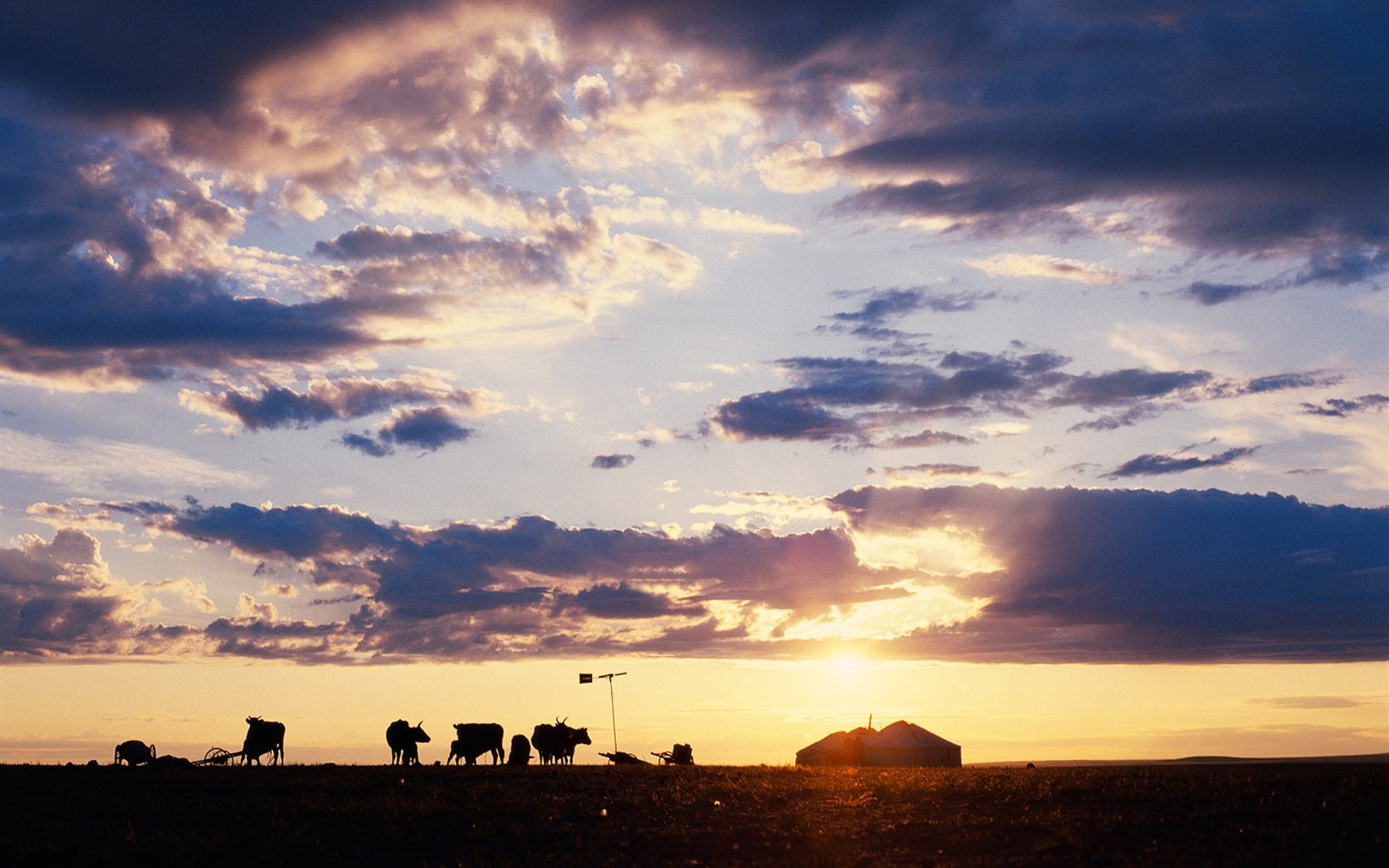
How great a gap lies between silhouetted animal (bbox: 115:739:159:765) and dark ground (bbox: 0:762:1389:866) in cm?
1963

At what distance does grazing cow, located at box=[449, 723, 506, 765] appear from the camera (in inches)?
2874

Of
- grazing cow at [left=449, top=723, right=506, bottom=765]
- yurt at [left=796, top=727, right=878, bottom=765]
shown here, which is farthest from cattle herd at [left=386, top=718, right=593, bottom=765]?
yurt at [left=796, top=727, right=878, bottom=765]

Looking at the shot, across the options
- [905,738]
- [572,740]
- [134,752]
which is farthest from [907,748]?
[134,752]

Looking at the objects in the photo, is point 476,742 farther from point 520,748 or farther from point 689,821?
point 689,821

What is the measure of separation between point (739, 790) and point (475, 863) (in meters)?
14.5

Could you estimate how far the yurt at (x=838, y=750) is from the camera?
10819 centimetres

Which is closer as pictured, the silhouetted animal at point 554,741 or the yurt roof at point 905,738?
the silhouetted animal at point 554,741

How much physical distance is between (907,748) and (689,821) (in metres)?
84.9

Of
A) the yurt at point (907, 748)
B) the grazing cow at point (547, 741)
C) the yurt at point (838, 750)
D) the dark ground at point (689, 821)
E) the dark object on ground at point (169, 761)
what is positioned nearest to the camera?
the dark ground at point (689, 821)

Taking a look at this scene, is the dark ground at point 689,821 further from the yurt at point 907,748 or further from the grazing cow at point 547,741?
the yurt at point 907,748

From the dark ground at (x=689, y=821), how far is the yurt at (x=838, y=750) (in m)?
62.9

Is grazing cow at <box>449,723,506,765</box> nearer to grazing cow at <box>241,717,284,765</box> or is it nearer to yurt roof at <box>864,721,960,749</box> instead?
grazing cow at <box>241,717,284,765</box>

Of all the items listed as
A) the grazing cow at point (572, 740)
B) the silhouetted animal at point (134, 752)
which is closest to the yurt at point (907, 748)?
the grazing cow at point (572, 740)

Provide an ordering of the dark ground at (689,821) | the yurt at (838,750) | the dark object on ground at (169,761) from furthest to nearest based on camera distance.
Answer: the yurt at (838,750), the dark object on ground at (169,761), the dark ground at (689,821)
